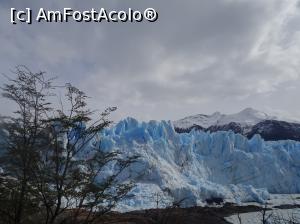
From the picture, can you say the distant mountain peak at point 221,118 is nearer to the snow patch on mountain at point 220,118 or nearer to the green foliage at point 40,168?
the snow patch on mountain at point 220,118

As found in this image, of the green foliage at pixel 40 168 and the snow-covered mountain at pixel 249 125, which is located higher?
the snow-covered mountain at pixel 249 125

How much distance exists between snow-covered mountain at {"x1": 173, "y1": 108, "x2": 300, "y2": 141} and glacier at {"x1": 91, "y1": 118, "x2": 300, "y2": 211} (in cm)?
1597

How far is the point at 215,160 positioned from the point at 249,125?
3353cm

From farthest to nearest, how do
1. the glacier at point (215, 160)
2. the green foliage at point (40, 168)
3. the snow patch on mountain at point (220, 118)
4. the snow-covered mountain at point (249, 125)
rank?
1. the snow patch on mountain at point (220, 118)
2. the snow-covered mountain at point (249, 125)
3. the glacier at point (215, 160)
4. the green foliage at point (40, 168)

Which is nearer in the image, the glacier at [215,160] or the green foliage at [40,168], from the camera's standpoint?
the green foliage at [40,168]

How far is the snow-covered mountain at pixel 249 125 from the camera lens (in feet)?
189

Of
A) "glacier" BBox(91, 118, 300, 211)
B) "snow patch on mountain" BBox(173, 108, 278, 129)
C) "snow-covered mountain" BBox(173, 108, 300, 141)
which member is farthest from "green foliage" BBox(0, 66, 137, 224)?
"snow patch on mountain" BBox(173, 108, 278, 129)

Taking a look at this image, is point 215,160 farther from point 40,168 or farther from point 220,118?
point 220,118

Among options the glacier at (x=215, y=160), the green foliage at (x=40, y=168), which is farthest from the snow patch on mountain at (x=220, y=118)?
the green foliage at (x=40, y=168)

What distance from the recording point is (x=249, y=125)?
66.2m

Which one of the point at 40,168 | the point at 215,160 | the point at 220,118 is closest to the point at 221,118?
the point at 220,118

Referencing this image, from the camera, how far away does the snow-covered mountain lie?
57625 millimetres

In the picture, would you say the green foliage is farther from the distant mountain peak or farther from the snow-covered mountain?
the distant mountain peak

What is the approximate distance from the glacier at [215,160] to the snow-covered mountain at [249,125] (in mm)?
15967
